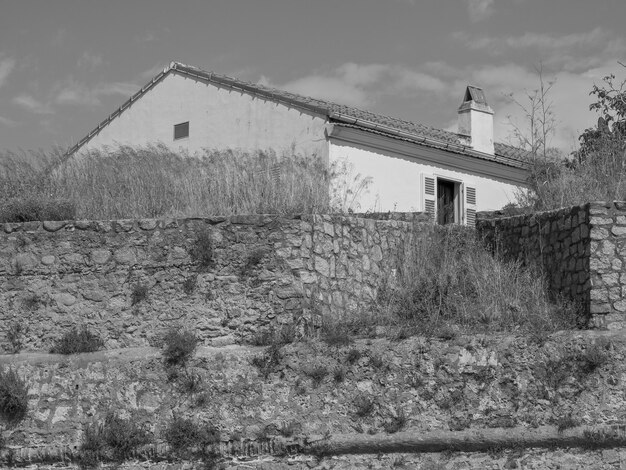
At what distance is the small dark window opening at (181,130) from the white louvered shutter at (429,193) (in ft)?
17.6

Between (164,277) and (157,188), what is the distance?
2.17m

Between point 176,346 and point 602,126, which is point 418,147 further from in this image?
point 176,346

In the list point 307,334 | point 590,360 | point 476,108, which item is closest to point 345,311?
point 307,334

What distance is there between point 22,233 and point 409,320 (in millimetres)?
5100

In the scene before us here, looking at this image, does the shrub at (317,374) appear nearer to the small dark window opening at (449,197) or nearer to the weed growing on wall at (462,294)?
the weed growing on wall at (462,294)

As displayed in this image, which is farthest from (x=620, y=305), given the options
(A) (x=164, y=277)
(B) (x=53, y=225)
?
(B) (x=53, y=225)

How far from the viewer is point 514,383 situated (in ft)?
33.4

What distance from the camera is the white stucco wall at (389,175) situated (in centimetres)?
1769

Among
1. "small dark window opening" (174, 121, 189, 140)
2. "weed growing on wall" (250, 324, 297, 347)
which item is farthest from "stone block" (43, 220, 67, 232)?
"small dark window opening" (174, 121, 189, 140)

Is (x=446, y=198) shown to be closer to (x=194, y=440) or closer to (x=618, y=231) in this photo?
(x=618, y=231)

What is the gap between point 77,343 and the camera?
36.1 feet

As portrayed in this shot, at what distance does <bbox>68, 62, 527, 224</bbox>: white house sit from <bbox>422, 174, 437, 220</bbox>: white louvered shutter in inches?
0.8

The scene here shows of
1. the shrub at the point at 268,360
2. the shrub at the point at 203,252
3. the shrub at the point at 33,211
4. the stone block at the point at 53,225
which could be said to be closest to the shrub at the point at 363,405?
the shrub at the point at 268,360

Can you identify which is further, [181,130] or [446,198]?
[181,130]
